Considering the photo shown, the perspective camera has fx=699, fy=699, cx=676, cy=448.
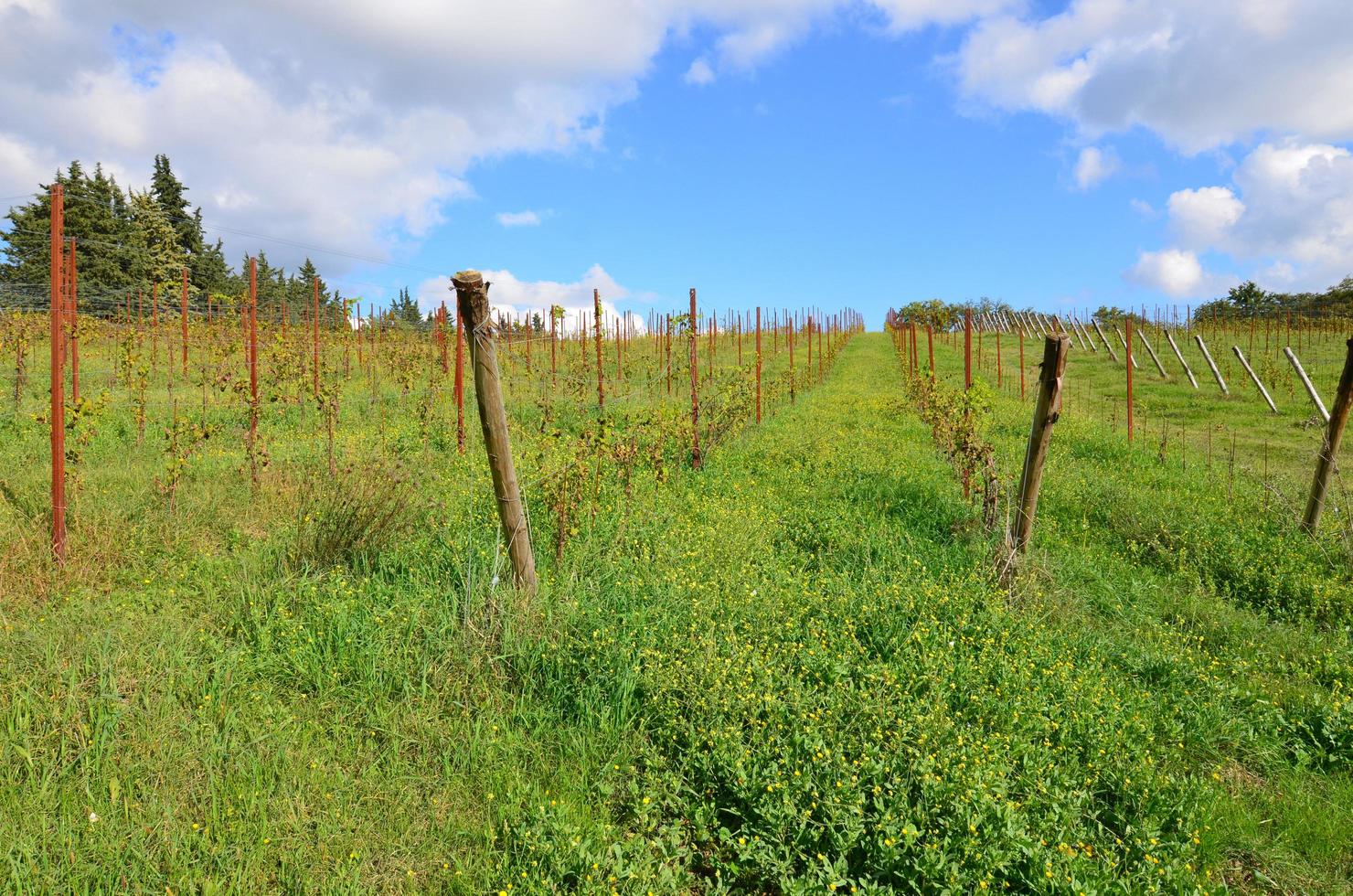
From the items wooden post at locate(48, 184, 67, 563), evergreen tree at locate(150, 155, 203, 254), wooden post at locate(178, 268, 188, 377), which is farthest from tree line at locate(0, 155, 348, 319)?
wooden post at locate(48, 184, 67, 563)

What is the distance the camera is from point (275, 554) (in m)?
5.19

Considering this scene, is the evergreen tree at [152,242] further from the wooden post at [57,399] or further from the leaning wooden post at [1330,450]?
the leaning wooden post at [1330,450]

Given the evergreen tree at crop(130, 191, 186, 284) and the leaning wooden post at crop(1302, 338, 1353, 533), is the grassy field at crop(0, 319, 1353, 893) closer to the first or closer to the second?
the leaning wooden post at crop(1302, 338, 1353, 533)

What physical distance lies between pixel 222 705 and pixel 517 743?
1.52 metres

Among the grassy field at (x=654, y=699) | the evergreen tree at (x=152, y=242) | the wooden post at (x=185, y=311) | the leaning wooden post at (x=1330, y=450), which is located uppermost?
the evergreen tree at (x=152, y=242)

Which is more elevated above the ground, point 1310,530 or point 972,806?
point 1310,530

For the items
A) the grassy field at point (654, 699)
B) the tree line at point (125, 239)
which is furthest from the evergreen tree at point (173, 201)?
the grassy field at point (654, 699)

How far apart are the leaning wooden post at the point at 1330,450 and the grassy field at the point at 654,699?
0.72 feet

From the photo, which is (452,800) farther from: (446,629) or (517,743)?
(446,629)

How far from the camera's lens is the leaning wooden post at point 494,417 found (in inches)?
162

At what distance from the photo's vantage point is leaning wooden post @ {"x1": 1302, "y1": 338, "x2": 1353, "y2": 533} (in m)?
6.37

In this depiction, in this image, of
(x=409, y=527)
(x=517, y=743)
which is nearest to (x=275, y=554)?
(x=409, y=527)

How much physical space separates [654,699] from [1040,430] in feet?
12.2

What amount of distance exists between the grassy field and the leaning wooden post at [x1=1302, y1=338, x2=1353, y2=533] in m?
0.22
